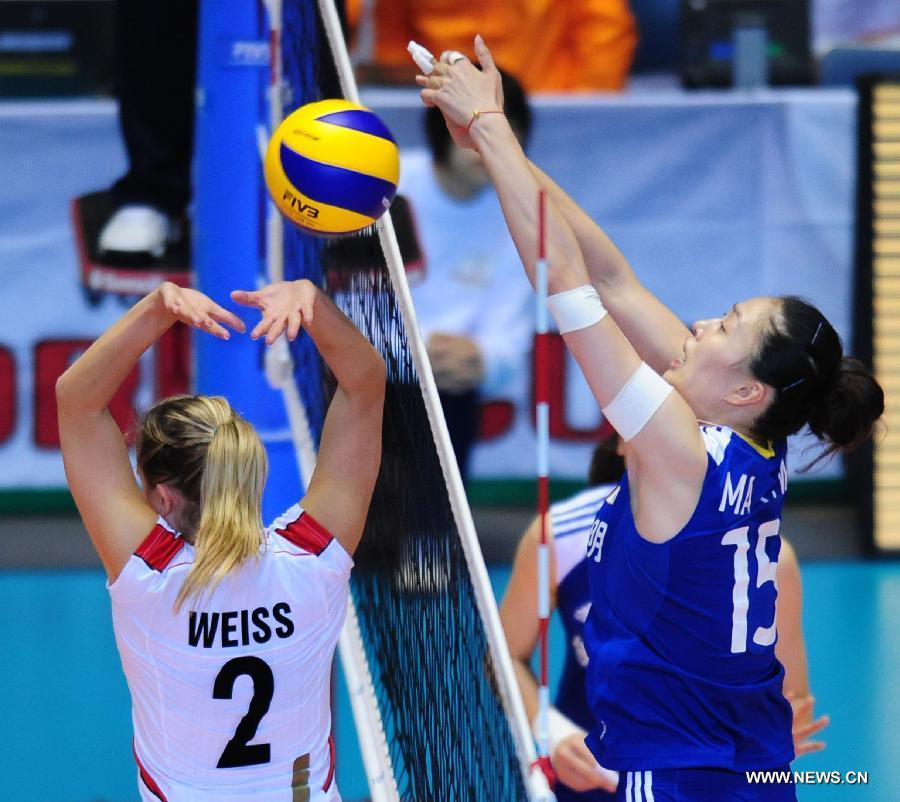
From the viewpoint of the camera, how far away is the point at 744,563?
115 inches

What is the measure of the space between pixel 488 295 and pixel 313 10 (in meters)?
2.52

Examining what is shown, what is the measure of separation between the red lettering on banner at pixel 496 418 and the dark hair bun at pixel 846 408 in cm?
409

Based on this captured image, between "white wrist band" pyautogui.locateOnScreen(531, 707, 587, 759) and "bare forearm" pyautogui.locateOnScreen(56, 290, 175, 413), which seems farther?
"white wrist band" pyautogui.locateOnScreen(531, 707, 587, 759)

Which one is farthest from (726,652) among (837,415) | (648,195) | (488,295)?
(648,195)

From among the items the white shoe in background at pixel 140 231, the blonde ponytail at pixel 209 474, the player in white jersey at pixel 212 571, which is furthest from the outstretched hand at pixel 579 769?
the white shoe in background at pixel 140 231

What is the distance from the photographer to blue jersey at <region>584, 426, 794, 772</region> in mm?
2859

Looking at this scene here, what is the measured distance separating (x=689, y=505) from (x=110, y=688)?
12.3ft

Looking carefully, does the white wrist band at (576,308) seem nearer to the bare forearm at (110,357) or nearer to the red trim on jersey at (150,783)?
the bare forearm at (110,357)

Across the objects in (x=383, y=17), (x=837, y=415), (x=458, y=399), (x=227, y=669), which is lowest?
(x=458, y=399)

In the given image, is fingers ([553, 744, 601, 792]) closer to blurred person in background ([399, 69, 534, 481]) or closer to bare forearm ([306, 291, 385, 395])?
bare forearm ([306, 291, 385, 395])

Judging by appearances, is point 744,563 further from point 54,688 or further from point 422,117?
point 422,117

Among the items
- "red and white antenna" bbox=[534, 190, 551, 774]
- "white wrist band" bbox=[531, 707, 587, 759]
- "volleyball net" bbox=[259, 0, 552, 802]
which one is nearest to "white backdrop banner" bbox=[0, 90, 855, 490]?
"volleyball net" bbox=[259, 0, 552, 802]

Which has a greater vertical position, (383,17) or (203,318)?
(383,17)

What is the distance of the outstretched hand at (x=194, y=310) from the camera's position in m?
2.89
